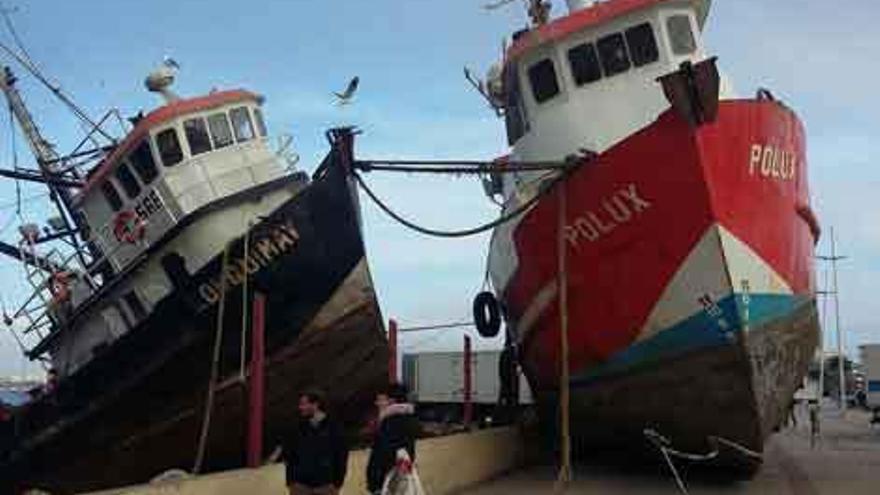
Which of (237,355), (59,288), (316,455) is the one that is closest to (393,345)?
(237,355)

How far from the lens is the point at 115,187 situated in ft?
52.3

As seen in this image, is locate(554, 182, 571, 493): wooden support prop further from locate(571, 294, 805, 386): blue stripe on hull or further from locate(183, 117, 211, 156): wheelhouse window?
locate(183, 117, 211, 156): wheelhouse window

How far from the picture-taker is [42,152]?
18797 millimetres

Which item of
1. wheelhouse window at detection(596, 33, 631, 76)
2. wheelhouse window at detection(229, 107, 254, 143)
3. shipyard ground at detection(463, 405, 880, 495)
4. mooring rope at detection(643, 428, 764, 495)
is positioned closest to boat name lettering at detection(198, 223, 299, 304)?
wheelhouse window at detection(229, 107, 254, 143)

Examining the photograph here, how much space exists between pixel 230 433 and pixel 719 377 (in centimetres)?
691

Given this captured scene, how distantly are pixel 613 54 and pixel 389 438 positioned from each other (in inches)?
317

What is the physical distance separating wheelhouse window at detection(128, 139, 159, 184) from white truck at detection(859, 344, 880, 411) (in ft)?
81.4

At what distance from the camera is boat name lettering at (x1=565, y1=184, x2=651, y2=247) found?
11688mm

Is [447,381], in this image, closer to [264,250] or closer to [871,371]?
[264,250]

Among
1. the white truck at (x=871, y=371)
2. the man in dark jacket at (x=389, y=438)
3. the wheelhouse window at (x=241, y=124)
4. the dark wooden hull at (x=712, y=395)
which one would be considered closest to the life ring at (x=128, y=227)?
the wheelhouse window at (x=241, y=124)

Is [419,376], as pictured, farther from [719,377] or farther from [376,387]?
[719,377]

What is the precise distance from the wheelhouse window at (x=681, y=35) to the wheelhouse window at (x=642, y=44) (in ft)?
0.84

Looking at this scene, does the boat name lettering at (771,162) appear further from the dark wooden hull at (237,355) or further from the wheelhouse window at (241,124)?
the wheelhouse window at (241,124)

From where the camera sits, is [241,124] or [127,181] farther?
[241,124]
